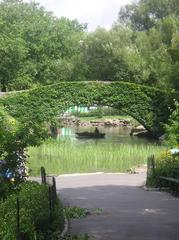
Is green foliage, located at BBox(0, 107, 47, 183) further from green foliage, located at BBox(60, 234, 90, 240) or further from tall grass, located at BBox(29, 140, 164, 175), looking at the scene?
tall grass, located at BBox(29, 140, 164, 175)

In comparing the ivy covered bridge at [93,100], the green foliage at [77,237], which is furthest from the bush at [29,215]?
the ivy covered bridge at [93,100]

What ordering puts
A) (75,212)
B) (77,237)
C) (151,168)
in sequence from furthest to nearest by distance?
(151,168)
(75,212)
(77,237)

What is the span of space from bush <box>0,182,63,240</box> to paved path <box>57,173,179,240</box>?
0.89 meters

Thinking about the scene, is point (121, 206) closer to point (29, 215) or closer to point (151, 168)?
point (151, 168)

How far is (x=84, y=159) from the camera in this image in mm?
21922

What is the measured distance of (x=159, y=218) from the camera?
34.8 ft

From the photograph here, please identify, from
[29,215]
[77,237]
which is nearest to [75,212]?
[77,237]

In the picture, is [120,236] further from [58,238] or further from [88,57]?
[88,57]

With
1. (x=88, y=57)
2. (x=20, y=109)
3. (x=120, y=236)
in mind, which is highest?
(x=88, y=57)

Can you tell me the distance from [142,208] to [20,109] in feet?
76.5

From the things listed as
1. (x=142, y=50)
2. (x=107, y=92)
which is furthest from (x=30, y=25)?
(x=107, y=92)

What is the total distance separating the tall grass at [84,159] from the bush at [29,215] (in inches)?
380

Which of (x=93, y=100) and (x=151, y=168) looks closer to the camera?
(x=151, y=168)

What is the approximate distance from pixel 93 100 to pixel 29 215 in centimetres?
2739
